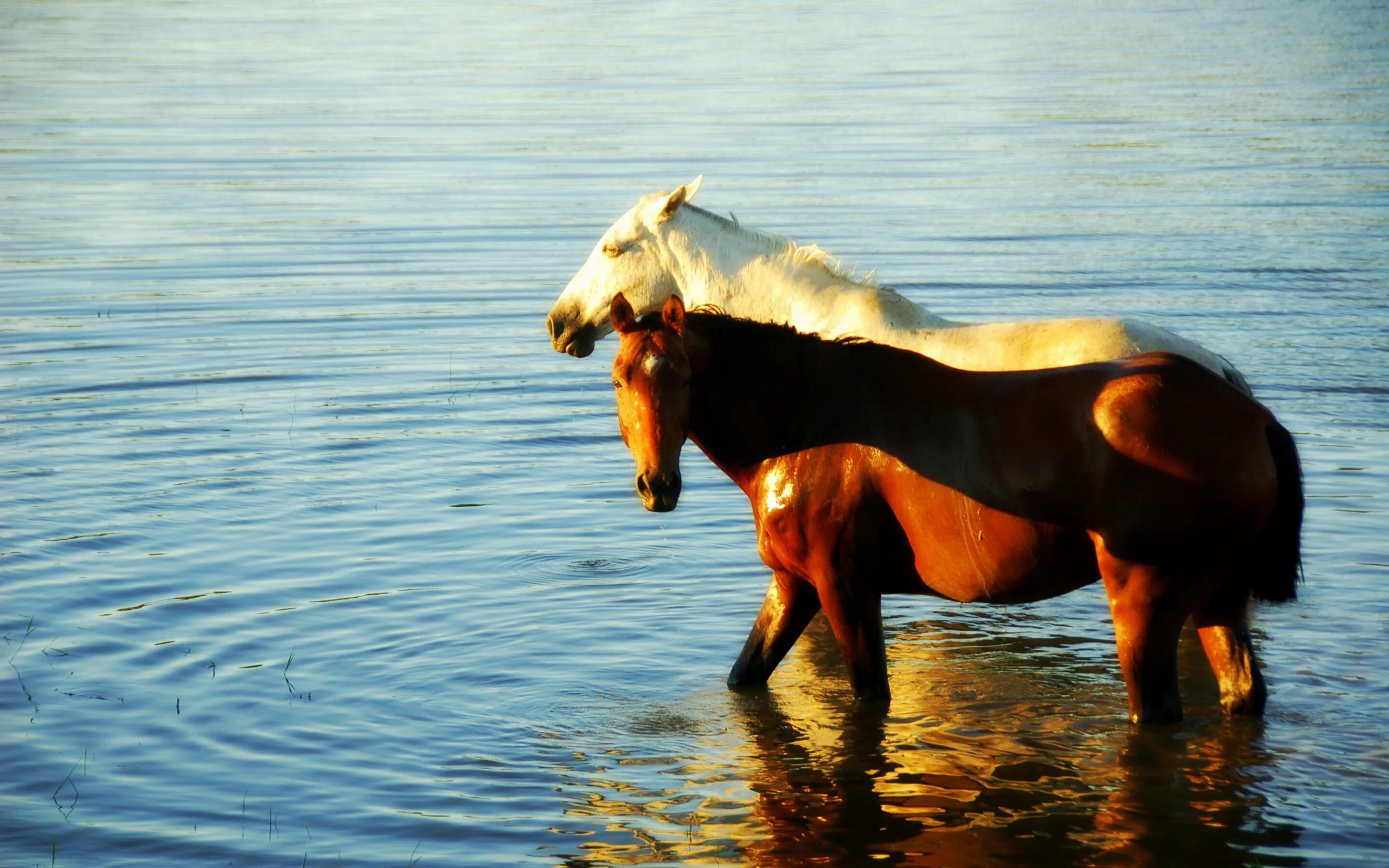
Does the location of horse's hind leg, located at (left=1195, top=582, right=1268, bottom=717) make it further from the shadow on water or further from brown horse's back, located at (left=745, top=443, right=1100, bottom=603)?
brown horse's back, located at (left=745, top=443, right=1100, bottom=603)

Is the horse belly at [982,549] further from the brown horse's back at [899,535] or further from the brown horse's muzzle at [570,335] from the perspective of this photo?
the brown horse's muzzle at [570,335]

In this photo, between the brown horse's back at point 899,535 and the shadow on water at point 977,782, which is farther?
the brown horse's back at point 899,535

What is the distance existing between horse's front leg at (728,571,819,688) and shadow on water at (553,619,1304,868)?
0.11m

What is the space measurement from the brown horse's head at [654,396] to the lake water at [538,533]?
4.24ft

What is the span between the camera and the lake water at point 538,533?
611 centimetres

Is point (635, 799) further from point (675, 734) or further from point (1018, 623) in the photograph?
point (1018, 623)

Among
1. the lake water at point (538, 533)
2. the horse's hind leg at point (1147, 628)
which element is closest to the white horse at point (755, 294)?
the lake water at point (538, 533)

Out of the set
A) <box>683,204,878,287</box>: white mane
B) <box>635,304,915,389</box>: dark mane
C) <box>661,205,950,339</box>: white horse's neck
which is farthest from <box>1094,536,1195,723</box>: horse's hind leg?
<box>683,204,878,287</box>: white mane

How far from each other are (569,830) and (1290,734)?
304 centimetres

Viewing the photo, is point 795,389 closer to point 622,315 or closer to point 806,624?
point 622,315

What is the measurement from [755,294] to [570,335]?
1144mm

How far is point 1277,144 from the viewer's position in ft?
90.9

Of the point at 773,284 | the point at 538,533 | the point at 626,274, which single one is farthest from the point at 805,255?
the point at 538,533

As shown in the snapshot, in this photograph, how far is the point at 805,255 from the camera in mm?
8477
